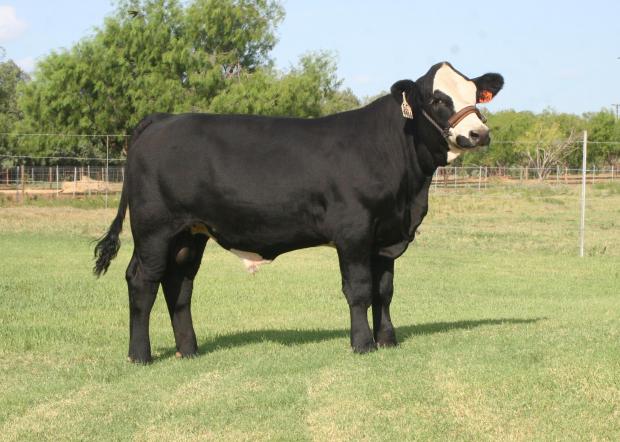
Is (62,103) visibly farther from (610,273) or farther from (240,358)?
(240,358)

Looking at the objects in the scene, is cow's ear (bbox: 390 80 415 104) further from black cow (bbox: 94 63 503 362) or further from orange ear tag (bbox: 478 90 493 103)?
orange ear tag (bbox: 478 90 493 103)

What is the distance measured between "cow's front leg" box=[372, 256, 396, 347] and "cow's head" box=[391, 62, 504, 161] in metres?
1.16

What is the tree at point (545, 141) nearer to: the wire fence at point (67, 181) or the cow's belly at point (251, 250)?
the wire fence at point (67, 181)

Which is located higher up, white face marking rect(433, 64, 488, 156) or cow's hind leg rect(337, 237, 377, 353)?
white face marking rect(433, 64, 488, 156)

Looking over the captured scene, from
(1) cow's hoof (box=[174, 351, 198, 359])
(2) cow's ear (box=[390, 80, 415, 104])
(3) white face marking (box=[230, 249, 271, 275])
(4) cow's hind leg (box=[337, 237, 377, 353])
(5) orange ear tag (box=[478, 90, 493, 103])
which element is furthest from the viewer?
(1) cow's hoof (box=[174, 351, 198, 359])

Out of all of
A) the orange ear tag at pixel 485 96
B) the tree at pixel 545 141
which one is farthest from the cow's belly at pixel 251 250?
the tree at pixel 545 141

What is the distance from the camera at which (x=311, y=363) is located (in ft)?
26.2

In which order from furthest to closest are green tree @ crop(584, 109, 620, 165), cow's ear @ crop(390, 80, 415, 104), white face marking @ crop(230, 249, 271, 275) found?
1. green tree @ crop(584, 109, 620, 165)
2. white face marking @ crop(230, 249, 271, 275)
3. cow's ear @ crop(390, 80, 415, 104)

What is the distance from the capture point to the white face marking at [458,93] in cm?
784

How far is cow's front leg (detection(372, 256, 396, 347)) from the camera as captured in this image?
8.70 metres

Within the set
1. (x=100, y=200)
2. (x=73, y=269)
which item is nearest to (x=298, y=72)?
(x=100, y=200)

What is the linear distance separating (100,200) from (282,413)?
38.5 metres

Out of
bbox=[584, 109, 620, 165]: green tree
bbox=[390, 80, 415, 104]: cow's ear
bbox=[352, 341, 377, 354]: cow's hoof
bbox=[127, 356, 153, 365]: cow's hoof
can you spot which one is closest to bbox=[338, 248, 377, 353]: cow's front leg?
bbox=[352, 341, 377, 354]: cow's hoof

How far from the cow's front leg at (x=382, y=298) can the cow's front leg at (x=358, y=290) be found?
1.40 ft
